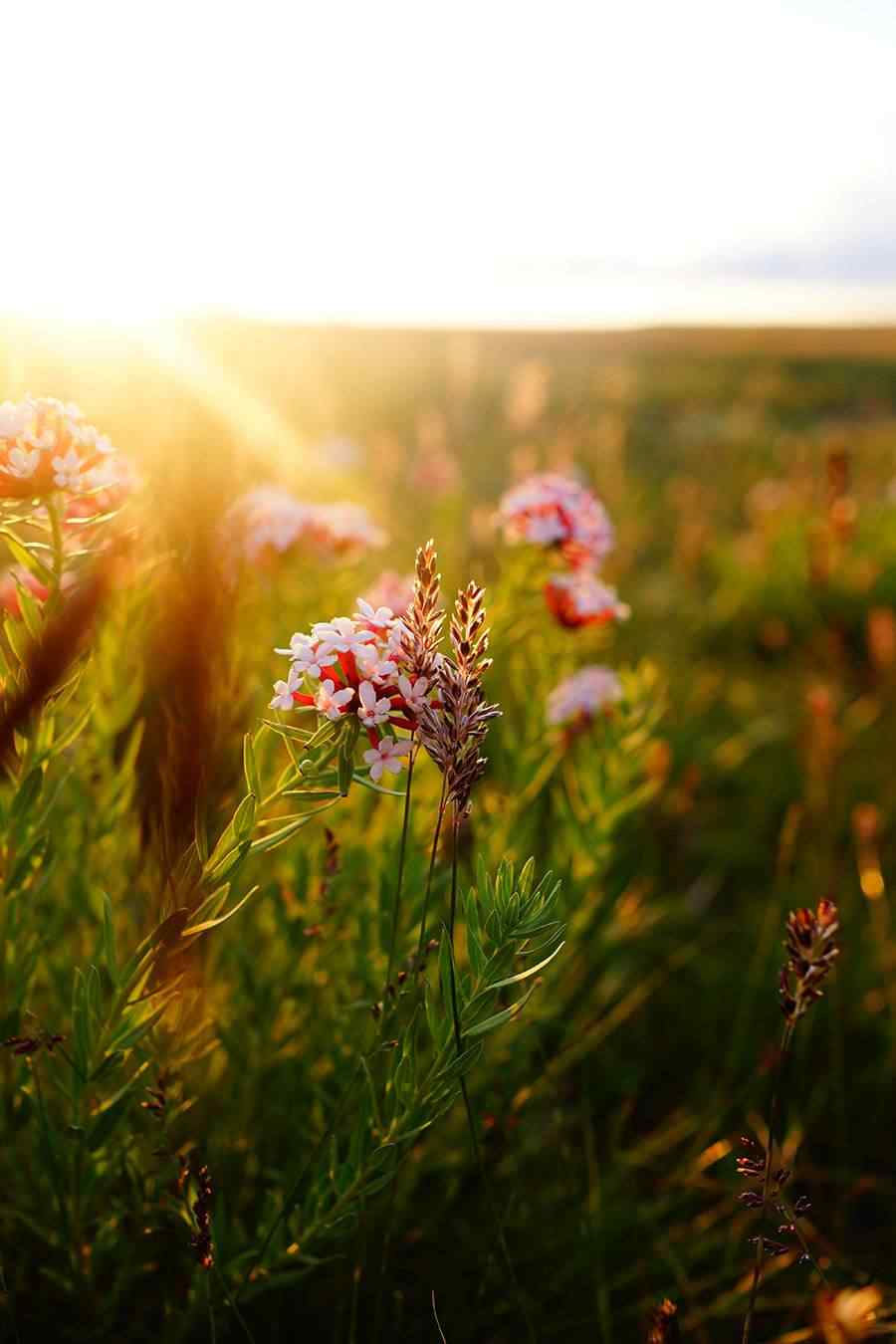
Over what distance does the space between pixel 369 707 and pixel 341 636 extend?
3.8 inches

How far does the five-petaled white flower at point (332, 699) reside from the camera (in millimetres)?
1140

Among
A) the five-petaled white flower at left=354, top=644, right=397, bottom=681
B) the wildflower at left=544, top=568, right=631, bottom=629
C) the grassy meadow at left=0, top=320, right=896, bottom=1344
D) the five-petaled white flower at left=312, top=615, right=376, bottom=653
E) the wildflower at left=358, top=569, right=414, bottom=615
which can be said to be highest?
the five-petaled white flower at left=312, top=615, right=376, bottom=653

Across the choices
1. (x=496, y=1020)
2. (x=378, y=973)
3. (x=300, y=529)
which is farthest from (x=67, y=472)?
(x=300, y=529)

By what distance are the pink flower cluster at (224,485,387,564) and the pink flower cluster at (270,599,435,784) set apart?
4.49 ft

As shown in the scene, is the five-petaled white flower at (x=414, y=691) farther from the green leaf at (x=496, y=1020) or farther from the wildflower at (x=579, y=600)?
the wildflower at (x=579, y=600)

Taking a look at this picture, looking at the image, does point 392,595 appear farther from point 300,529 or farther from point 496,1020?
point 496,1020

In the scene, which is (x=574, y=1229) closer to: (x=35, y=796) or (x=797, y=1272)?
(x=797, y=1272)

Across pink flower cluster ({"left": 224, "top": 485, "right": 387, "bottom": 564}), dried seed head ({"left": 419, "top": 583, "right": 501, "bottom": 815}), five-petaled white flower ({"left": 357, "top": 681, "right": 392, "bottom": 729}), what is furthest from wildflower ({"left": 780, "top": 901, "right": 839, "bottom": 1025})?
pink flower cluster ({"left": 224, "top": 485, "right": 387, "bottom": 564})

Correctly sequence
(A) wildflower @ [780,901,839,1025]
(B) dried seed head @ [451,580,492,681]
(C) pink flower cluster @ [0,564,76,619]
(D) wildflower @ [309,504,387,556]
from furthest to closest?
(D) wildflower @ [309,504,387,556], (C) pink flower cluster @ [0,564,76,619], (A) wildflower @ [780,901,839,1025], (B) dried seed head @ [451,580,492,681]

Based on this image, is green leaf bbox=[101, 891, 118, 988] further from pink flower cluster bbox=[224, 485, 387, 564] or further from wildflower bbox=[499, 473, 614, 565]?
pink flower cluster bbox=[224, 485, 387, 564]

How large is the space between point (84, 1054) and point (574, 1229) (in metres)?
1.25

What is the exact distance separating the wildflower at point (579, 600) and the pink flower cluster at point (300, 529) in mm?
711

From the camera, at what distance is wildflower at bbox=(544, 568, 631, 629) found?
2.19 meters

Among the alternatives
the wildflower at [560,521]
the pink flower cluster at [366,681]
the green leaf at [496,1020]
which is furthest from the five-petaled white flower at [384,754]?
the wildflower at [560,521]
